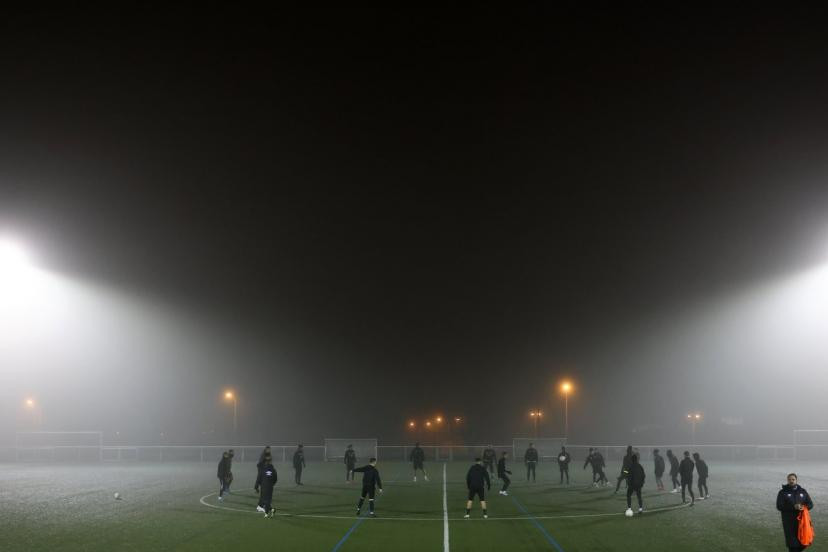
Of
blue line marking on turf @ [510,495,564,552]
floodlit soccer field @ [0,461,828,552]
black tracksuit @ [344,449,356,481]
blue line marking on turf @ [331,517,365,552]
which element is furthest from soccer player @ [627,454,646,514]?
black tracksuit @ [344,449,356,481]

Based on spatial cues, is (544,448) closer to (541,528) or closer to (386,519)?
(386,519)

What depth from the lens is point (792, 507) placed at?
1631cm

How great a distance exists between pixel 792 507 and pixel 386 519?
12.9m

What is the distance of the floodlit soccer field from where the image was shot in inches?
784

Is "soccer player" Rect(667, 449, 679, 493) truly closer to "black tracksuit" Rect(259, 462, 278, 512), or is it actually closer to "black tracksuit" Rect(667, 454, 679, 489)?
"black tracksuit" Rect(667, 454, 679, 489)

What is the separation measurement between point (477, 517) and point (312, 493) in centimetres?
1159

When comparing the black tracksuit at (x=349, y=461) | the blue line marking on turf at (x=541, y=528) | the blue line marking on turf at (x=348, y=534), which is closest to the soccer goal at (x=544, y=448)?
the black tracksuit at (x=349, y=461)

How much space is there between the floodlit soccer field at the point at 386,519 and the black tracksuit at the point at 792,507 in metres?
2.54

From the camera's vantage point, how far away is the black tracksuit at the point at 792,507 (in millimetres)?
16281

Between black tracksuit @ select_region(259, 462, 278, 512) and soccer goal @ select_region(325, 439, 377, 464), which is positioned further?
soccer goal @ select_region(325, 439, 377, 464)

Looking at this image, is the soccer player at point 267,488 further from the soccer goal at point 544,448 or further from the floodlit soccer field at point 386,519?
the soccer goal at point 544,448

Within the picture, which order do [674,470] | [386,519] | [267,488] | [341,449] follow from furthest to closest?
[341,449], [674,470], [267,488], [386,519]

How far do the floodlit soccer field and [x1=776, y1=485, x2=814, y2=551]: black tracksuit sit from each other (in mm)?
2539

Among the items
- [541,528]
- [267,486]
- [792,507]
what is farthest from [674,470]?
[792,507]
